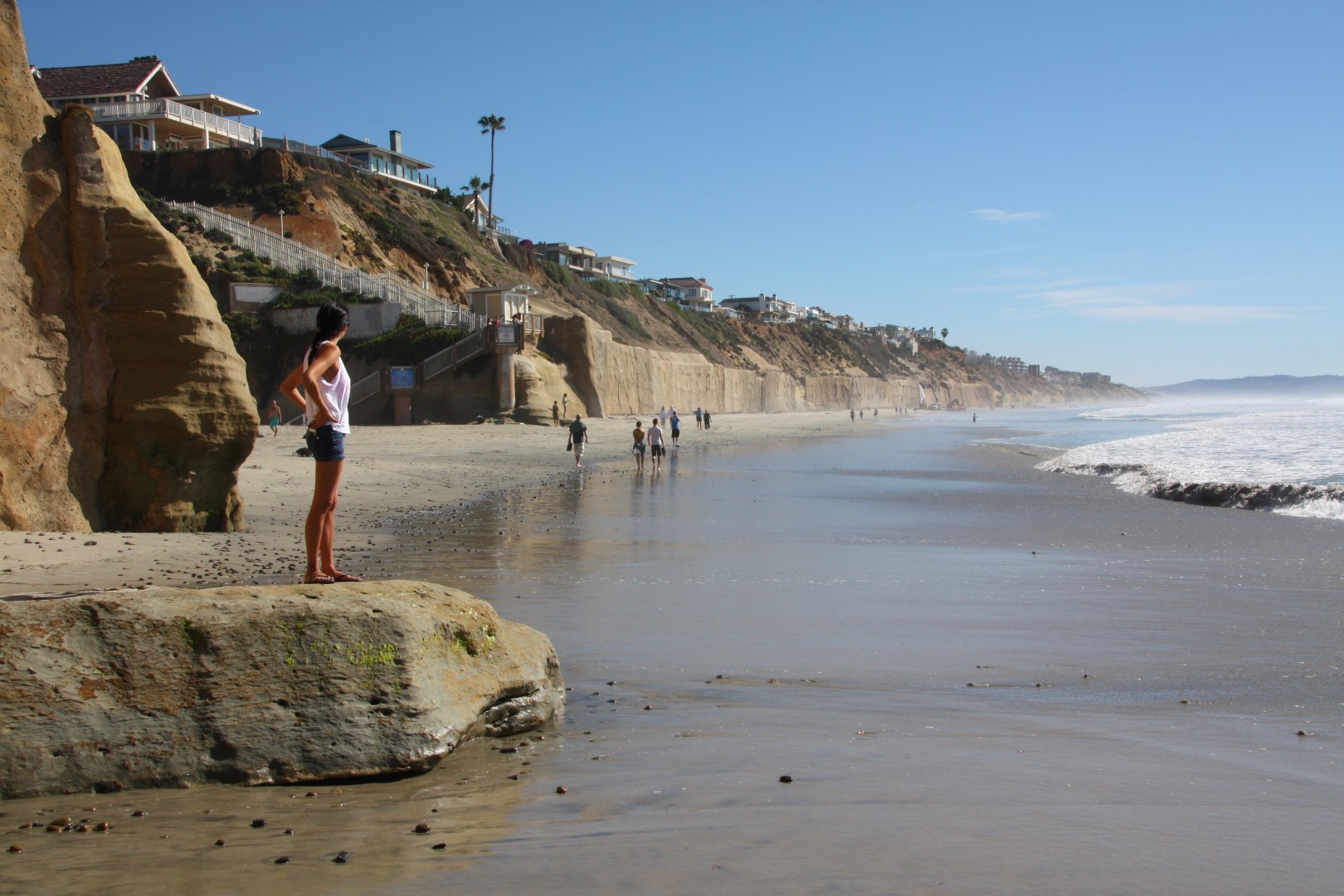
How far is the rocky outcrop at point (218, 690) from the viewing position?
4.20 meters

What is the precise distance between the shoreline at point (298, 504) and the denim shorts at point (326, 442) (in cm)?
149

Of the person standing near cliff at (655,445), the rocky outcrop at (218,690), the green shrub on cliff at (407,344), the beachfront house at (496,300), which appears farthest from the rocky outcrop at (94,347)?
the beachfront house at (496,300)

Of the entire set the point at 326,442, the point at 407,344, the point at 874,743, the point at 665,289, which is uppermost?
the point at 665,289

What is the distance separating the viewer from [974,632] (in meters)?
Result: 7.69

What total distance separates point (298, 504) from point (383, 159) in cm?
7228

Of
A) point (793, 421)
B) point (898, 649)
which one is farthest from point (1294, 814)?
point (793, 421)

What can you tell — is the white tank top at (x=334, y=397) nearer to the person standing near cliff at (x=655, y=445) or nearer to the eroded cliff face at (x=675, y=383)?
the person standing near cliff at (x=655, y=445)

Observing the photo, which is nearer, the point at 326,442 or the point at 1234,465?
the point at 326,442

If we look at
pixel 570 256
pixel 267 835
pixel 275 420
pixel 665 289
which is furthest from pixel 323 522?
pixel 665 289

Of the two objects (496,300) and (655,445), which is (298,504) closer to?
(655,445)

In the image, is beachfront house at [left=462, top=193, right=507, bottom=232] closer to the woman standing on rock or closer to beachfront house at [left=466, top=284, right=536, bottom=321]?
beachfront house at [left=466, top=284, right=536, bottom=321]

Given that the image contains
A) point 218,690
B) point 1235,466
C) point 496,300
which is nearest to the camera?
point 218,690

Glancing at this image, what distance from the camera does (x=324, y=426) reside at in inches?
224

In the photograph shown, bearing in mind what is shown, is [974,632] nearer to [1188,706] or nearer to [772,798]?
[1188,706]
